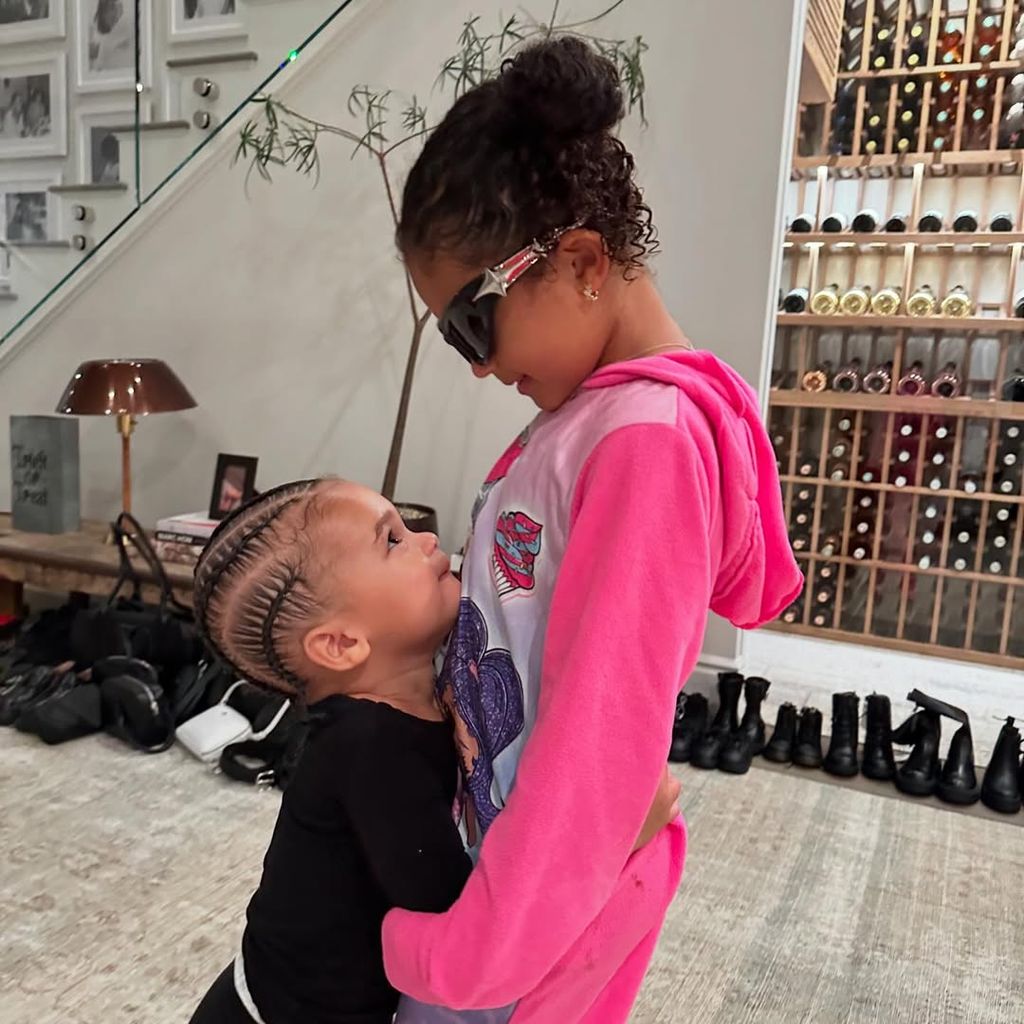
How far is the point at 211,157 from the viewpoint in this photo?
10.4 ft

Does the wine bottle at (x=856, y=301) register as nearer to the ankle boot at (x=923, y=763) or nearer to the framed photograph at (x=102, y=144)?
the ankle boot at (x=923, y=763)

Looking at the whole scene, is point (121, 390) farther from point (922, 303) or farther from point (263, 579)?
point (922, 303)

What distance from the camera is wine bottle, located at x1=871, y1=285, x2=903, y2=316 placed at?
12.1 ft

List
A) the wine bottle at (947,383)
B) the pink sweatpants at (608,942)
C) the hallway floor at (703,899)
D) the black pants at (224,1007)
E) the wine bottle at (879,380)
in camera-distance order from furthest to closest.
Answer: the wine bottle at (879,380) < the wine bottle at (947,383) < the hallway floor at (703,899) < the black pants at (224,1007) < the pink sweatpants at (608,942)

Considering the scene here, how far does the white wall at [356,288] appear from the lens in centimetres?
255

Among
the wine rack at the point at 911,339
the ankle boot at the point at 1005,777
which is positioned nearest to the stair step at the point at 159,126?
the wine rack at the point at 911,339

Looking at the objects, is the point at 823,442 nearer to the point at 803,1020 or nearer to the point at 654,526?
the point at 803,1020

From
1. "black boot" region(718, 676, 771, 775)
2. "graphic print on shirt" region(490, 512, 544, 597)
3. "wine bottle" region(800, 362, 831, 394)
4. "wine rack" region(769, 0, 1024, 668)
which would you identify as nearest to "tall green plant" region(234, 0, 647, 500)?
"black boot" region(718, 676, 771, 775)

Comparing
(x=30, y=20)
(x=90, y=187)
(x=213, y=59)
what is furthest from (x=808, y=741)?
(x=30, y=20)

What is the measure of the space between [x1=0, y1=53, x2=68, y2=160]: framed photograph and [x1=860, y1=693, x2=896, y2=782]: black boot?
3036 mm

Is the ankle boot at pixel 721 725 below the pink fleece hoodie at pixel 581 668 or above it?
below

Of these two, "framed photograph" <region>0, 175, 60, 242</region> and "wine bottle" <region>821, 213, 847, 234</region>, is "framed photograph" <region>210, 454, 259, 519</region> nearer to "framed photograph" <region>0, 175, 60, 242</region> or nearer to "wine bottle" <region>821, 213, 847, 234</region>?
"framed photograph" <region>0, 175, 60, 242</region>

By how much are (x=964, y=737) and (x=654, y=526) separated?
86.4 inches

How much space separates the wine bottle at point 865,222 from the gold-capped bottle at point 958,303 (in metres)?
0.37
